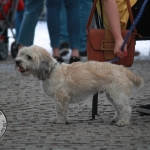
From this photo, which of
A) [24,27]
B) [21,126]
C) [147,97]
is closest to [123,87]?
[21,126]

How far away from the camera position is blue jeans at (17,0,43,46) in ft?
31.2

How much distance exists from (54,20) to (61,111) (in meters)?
3.86

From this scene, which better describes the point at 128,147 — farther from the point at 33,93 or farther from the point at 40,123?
the point at 33,93

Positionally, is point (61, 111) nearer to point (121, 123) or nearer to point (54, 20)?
point (121, 123)

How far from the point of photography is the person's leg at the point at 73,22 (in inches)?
379

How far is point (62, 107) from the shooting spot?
5.73 meters

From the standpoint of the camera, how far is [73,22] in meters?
9.77

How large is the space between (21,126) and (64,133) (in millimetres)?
489

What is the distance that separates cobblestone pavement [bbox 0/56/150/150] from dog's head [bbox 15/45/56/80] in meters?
0.47

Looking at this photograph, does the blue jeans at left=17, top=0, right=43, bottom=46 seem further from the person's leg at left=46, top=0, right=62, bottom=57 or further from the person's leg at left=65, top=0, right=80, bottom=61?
the person's leg at left=65, top=0, right=80, bottom=61

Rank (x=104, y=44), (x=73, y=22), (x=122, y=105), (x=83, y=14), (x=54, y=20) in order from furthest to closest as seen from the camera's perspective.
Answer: (x=83, y=14)
(x=73, y=22)
(x=54, y=20)
(x=104, y=44)
(x=122, y=105)

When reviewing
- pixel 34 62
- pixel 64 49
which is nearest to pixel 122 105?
pixel 34 62

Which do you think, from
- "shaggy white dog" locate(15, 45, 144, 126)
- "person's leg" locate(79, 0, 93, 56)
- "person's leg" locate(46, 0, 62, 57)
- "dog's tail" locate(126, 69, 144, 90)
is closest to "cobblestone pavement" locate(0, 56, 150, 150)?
"shaggy white dog" locate(15, 45, 144, 126)

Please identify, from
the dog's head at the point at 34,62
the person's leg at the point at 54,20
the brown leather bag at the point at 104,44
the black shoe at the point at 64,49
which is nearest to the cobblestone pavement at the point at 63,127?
the dog's head at the point at 34,62
